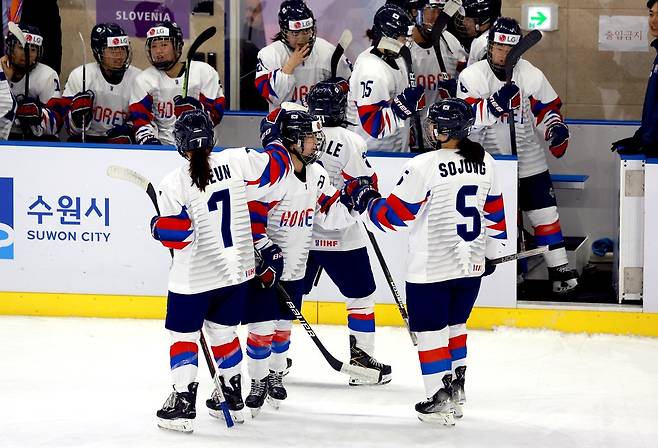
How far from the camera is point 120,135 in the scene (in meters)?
6.81

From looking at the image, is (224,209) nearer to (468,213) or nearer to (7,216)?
(468,213)

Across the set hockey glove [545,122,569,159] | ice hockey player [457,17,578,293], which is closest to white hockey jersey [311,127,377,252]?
ice hockey player [457,17,578,293]

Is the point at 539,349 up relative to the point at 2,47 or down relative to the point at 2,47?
down

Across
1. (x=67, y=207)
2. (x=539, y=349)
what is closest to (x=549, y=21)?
(x=539, y=349)

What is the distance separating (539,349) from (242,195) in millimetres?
1892

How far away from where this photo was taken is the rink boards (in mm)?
6414

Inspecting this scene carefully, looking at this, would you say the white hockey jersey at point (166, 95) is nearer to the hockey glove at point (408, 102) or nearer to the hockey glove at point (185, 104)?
the hockey glove at point (185, 104)

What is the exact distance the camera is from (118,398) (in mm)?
5289

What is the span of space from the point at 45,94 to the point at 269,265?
2566 millimetres

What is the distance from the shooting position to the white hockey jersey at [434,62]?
677 cm

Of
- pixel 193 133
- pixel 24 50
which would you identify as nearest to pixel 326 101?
pixel 193 133

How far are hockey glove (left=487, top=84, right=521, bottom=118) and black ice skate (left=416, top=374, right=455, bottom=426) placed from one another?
5.61 feet

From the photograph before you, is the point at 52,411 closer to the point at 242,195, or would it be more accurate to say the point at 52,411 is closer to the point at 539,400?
the point at 242,195

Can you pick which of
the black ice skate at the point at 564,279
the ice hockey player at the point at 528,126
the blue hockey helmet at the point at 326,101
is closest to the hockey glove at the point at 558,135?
the ice hockey player at the point at 528,126
